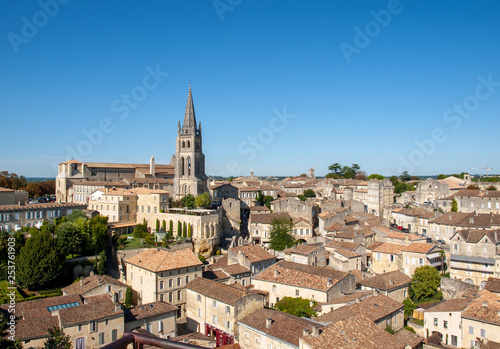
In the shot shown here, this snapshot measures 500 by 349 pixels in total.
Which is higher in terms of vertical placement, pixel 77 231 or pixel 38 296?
pixel 77 231

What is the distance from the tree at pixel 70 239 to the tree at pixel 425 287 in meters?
32.0

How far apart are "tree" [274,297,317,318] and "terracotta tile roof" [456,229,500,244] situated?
21.4 m

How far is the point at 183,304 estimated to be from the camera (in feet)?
110

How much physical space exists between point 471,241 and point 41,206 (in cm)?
4825

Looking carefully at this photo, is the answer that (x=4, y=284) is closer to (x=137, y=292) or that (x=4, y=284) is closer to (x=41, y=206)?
(x=137, y=292)

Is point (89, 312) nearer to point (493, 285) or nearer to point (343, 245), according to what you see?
point (343, 245)

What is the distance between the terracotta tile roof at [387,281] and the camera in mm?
33781

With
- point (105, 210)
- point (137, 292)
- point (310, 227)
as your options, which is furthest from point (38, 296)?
point (310, 227)

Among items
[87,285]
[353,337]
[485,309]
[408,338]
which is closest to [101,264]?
[87,285]

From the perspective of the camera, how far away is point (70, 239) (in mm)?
36750

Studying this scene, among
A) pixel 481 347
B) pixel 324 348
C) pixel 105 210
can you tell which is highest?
pixel 105 210

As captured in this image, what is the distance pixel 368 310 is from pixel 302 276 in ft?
23.3

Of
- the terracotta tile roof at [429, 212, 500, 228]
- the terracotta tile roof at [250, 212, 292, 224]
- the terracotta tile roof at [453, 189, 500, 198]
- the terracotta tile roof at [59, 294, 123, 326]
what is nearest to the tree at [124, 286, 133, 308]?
the terracotta tile roof at [59, 294, 123, 326]

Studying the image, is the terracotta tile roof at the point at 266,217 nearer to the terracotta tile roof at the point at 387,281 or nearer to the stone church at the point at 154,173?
the stone church at the point at 154,173
